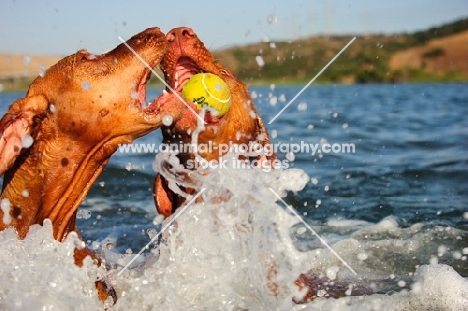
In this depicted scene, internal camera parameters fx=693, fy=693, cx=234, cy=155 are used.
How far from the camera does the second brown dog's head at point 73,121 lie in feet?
14.1

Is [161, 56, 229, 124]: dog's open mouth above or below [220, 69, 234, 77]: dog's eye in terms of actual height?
below

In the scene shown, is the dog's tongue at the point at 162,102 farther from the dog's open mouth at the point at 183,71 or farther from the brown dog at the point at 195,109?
the dog's open mouth at the point at 183,71

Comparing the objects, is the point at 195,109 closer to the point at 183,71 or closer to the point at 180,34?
the point at 183,71

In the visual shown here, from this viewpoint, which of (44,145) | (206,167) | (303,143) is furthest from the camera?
(303,143)

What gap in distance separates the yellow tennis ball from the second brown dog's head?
279 mm

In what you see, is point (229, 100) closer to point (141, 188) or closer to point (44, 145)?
point (44, 145)

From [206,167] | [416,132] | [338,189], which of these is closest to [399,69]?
[416,132]

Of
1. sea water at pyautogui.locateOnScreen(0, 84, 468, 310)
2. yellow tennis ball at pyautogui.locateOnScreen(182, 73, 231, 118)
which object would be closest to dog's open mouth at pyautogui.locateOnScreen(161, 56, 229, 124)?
yellow tennis ball at pyautogui.locateOnScreen(182, 73, 231, 118)

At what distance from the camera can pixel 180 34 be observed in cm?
489

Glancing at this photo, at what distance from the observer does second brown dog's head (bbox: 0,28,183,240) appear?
4312 mm

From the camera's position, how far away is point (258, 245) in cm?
486

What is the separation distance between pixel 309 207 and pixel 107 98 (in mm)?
5026

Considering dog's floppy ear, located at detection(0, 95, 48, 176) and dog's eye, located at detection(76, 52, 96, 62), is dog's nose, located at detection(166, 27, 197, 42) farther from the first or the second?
dog's floppy ear, located at detection(0, 95, 48, 176)

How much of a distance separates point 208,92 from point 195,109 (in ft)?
0.47
